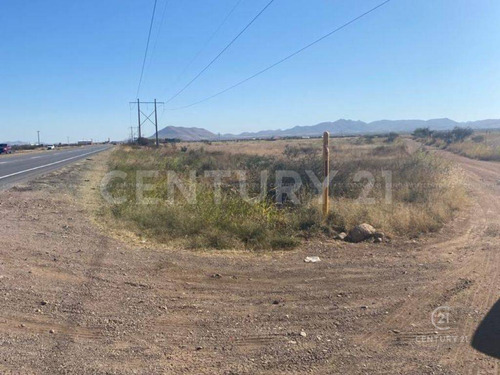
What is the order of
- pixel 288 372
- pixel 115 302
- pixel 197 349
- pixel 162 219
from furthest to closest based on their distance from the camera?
1. pixel 162 219
2. pixel 115 302
3. pixel 197 349
4. pixel 288 372

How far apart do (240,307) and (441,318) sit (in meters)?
2.38

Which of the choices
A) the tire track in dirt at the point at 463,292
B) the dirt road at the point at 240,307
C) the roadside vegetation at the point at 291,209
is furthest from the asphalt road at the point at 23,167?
the tire track in dirt at the point at 463,292

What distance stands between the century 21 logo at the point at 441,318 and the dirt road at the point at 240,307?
2cm

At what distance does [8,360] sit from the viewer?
14.6 ft

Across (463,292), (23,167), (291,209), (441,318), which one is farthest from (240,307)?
(23,167)

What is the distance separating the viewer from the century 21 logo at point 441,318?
541cm

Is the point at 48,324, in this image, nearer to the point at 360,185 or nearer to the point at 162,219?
the point at 162,219

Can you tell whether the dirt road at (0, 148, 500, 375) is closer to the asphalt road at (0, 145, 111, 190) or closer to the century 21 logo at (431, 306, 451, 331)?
the century 21 logo at (431, 306, 451, 331)

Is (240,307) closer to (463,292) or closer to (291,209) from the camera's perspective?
(463,292)

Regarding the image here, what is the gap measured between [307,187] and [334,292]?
7.95 m

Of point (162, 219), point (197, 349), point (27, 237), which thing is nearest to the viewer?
point (197, 349)

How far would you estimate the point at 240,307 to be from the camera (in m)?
5.95

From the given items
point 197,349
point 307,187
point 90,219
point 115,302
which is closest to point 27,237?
point 90,219

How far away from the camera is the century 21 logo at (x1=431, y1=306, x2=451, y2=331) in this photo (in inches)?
213
